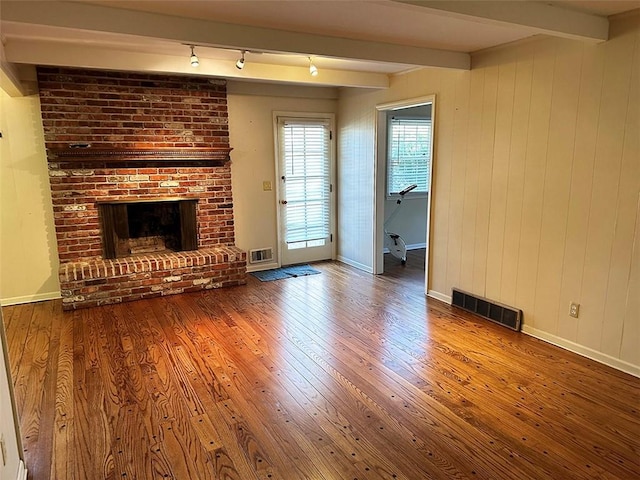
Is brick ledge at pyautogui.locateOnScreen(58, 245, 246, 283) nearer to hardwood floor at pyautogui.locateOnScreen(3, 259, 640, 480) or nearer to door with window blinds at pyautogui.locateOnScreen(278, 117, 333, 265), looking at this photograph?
hardwood floor at pyautogui.locateOnScreen(3, 259, 640, 480)

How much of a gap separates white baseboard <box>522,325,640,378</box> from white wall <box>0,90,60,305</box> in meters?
4.75

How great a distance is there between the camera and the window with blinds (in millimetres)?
6523

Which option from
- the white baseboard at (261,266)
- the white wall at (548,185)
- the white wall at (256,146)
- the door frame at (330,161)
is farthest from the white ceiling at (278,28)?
the white baseboard at (261,266)

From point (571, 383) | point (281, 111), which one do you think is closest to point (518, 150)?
point (571, 383)

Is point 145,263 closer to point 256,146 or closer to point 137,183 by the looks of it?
point 137,183

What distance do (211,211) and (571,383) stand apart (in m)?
4.03

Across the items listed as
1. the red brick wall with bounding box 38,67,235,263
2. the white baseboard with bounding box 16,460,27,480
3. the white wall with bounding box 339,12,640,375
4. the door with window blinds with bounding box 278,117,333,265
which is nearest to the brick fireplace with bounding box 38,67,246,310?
the red brick wall with bounding box 38,67,235,263

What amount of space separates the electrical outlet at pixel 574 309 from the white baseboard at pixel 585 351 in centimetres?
22

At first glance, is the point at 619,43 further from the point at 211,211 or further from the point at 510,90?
the point at 211,211

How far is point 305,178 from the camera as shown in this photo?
19.0 ft

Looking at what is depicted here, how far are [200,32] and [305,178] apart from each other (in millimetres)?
3133

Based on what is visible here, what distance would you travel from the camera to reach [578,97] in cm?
304

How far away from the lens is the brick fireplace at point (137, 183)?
171 inches

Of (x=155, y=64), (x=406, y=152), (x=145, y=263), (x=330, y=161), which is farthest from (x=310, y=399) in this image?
(x=406, y=152)
